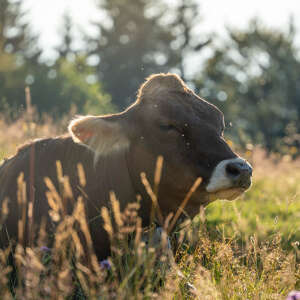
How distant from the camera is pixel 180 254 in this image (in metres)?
4.45

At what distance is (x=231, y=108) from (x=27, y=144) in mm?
25936

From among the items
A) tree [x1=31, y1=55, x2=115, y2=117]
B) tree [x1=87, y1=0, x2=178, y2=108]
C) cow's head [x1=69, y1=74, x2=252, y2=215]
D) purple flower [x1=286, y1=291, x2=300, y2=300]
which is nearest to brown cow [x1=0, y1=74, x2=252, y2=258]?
cow's head [x1=69, y1=74, x2=252, y2=215]

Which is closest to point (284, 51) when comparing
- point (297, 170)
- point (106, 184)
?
point (297, 170)

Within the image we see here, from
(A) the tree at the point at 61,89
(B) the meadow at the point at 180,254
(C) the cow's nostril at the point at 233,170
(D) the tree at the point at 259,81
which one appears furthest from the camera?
(D) the tree at the point at 259,81

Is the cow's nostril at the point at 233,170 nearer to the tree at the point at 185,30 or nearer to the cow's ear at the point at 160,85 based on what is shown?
the cow's ear at the point at 160,85

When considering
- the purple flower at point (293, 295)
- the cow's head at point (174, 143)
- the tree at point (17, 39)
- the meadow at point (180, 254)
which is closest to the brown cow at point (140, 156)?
the cow's head at point (174, 143)

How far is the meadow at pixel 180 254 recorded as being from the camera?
91.4 inches

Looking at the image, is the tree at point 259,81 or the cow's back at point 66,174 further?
the tree at point 259,81

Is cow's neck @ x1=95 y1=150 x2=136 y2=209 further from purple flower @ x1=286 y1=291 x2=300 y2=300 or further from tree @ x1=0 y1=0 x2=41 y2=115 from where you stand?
tree @ x1=0 y1=0 x2=41 y2=115

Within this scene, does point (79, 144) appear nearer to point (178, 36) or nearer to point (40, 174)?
point (40, 174)

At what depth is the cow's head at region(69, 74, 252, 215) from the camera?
135 inches

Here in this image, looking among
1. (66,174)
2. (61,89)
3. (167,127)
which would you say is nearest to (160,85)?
(167,127)

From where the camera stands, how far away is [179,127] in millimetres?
3734

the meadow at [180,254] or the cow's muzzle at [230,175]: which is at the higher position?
the cow's muzzle at [230,175]
